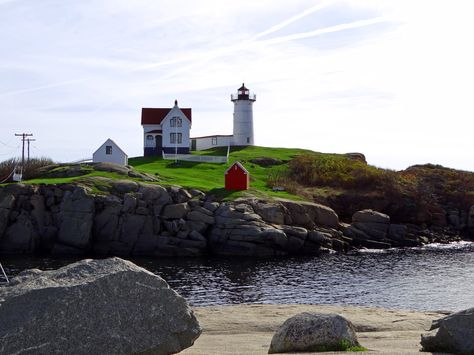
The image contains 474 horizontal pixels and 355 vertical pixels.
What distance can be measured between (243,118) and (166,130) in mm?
→ 16214

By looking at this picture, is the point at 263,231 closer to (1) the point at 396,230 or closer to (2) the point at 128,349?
(1) the point at 396,230

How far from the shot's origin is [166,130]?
102 meters

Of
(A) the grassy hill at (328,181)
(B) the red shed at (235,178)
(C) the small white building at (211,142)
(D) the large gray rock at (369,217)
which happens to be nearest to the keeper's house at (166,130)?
(A) the grassy hill at (328,181)

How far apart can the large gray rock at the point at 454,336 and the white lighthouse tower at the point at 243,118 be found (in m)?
98.4

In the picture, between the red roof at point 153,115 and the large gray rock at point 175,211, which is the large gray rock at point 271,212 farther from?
the red roof at point 153,115

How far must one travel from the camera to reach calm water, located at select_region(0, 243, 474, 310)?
4162 centimetres

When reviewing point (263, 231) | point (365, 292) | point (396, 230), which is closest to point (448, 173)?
point (396, 230)

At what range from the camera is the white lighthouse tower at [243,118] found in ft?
370

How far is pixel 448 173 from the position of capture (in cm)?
9500

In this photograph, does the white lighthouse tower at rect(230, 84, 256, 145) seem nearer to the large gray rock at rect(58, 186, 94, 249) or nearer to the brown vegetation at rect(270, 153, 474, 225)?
the brown vegetation at rect(270, 153, 474, 225)

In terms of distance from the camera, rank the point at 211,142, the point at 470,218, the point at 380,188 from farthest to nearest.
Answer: the point at 211,142 → the point at 470,218 → the point at 380,188

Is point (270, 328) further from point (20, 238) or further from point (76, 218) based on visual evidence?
point (20, 238)

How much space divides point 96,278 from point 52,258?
48.4 meters

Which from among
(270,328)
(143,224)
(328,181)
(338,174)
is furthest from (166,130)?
(270,328)
